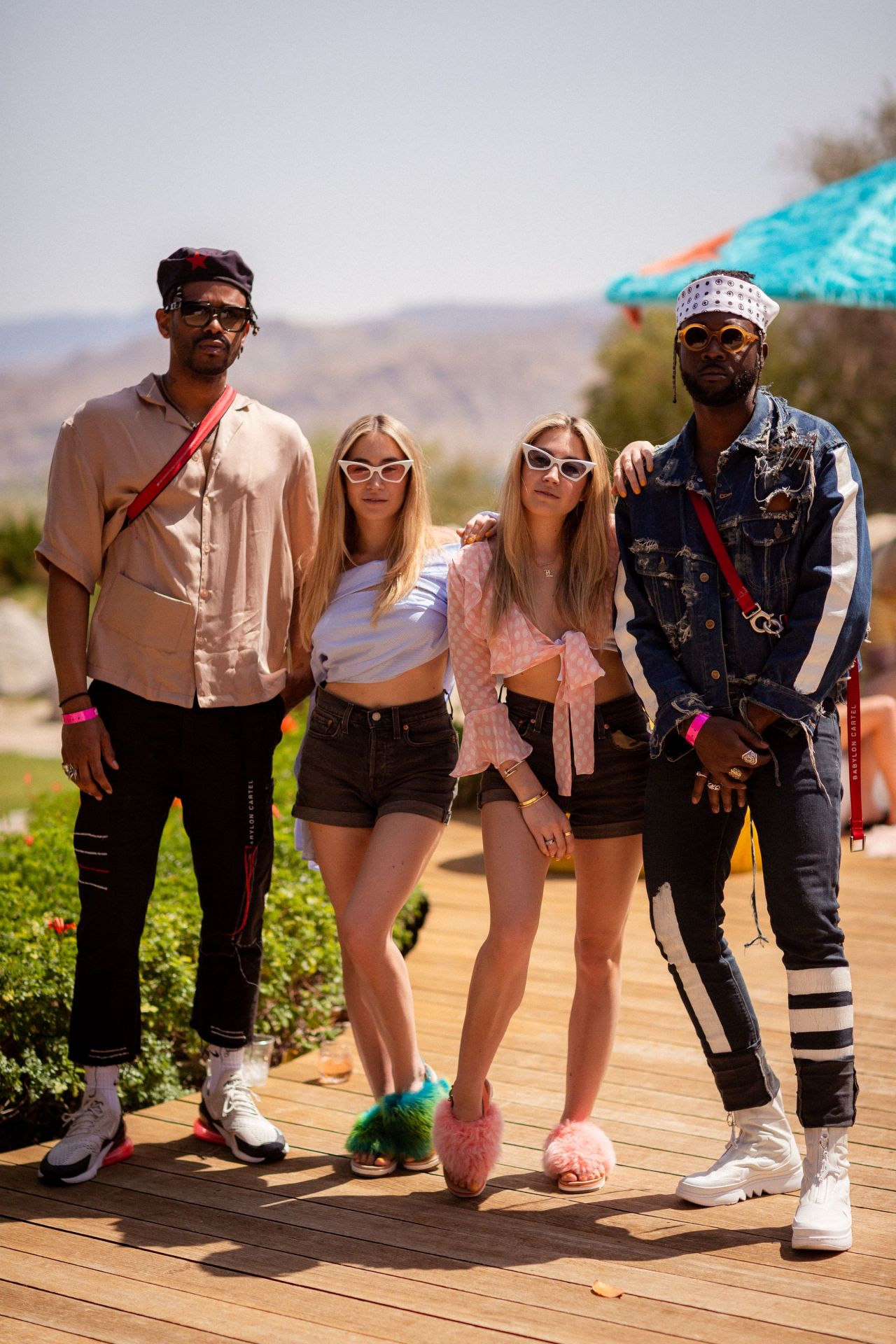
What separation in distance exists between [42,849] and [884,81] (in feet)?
97.7

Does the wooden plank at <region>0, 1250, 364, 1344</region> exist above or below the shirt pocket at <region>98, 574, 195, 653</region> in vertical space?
below

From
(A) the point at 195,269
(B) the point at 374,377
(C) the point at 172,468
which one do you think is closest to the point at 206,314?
(A) the point at 195,269

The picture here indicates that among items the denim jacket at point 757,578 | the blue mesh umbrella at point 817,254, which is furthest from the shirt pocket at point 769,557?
the blue mesh umbrella at point 817,254

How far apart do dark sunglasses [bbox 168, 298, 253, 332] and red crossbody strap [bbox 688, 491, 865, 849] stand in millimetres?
1241

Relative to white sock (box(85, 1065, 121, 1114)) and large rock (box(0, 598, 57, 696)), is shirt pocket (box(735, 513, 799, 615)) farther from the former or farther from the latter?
large rock (box(0, 598, 57, 696))

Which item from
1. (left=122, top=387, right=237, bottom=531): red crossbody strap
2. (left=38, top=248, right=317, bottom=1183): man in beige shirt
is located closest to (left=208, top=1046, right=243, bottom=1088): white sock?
(left=38, top=248, right=317, bottom=1183): man in beige shirt

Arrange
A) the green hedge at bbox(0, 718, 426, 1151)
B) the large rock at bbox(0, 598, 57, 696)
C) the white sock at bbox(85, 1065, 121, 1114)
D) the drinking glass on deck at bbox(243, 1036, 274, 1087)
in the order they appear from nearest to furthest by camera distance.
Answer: the white sock at bbox(85, 1065, 121, 1114) → the green hedge at bbox(0, 718, 426, 1151) → the drinking glass on deck at bbox(243, 1036, 274, 1087) → the large rock at bbox(0, 598, 57, 696)

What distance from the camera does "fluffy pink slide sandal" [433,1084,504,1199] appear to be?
126 inches

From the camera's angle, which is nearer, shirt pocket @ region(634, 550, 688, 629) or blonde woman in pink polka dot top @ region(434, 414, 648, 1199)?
shirt pocket @ region(634, 550, 688, 629)

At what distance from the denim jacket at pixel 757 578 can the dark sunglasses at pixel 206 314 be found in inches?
45.4

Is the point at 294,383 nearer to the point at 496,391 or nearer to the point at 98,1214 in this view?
the point at 496,391

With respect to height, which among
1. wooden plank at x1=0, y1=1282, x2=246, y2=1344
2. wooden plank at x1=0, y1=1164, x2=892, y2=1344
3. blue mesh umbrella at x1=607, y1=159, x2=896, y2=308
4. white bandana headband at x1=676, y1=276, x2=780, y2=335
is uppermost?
blue mesh umbrella at x1=607, y1=159, x2=896, y2=308

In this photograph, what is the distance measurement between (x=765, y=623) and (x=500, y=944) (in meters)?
0.95

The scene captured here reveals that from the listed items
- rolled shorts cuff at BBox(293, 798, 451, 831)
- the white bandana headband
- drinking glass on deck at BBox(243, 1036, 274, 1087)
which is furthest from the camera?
drinking glass on deck at BBox(243, 1036, 274, 1087)
